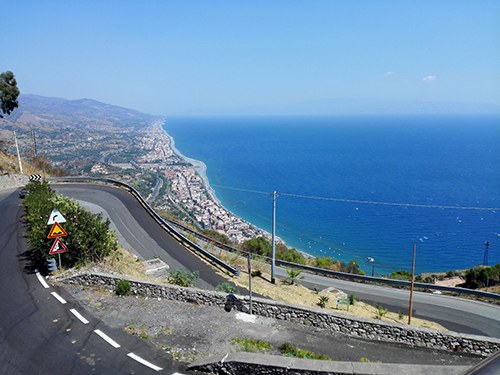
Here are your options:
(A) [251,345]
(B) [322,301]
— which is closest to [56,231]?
(A) [251,345]

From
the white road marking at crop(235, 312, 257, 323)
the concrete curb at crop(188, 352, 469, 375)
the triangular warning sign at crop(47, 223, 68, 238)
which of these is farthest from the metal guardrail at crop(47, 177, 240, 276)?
the concrete curb at crop(188, 352, 469, 375)

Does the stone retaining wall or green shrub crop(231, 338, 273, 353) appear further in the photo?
the stone retaining wall

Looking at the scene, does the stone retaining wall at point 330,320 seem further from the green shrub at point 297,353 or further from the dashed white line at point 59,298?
the green shrub at point 297,353

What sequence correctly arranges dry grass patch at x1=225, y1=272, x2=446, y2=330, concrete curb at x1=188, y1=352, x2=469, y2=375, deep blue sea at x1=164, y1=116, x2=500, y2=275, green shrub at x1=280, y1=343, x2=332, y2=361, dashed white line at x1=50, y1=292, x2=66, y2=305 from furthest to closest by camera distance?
deep blue sea at x1=164, y1=116, x2=500, y2=275 < dry grass patch at x1=225, y1=272, x2=446, y2=330 < dashed white line at x1=50, y1=292, x2=66, y2=305 < green shrub at x1=280, y1=343, x2=332, y2=361 < concrete curb at x1=188, y1=352, x2=469, y2=375

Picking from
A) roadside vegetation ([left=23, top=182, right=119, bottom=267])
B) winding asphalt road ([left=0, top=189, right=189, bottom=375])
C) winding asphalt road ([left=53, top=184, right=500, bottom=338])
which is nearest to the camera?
winding asphalt road ([left=0, top=189, right=189, bottom=375])

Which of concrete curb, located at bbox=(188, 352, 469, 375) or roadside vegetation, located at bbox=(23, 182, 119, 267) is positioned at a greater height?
roadside vegetation, located at bbox=(23, 182, 119, 267)

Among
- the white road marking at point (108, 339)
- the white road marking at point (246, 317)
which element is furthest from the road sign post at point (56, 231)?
the white road marking at point (246, 317)

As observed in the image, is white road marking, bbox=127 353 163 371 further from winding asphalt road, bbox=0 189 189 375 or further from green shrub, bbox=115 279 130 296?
green shrub, bbox=115 279 130 296
